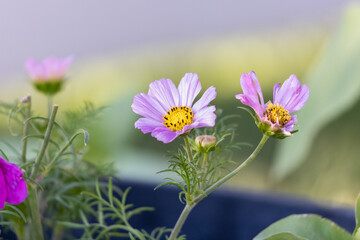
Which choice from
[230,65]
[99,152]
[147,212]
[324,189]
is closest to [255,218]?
[147,212]

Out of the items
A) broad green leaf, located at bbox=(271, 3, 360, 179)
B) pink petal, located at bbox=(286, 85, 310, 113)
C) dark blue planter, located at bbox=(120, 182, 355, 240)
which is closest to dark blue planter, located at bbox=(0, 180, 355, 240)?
dark blue planter, located at bbox=(120, 182, 355, 240)

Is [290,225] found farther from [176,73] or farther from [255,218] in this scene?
[176,73]

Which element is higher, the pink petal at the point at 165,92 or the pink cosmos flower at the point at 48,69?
the pink petal at the point at 165,92

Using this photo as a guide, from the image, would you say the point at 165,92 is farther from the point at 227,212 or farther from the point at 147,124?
the point at 227,212

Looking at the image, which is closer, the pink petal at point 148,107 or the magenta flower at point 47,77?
the pink petal at point 148,107

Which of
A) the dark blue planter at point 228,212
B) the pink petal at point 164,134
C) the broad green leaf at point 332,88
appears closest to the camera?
the pink petal at point 164,134

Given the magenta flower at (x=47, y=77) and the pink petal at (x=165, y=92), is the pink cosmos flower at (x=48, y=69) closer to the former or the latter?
the magenta flower at (x=47, y=77)

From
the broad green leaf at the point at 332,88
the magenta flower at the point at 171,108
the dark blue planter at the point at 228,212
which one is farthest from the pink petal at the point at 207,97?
the broad green leaf at the point at 332,88

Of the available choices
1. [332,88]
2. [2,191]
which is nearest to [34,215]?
[2,191]
